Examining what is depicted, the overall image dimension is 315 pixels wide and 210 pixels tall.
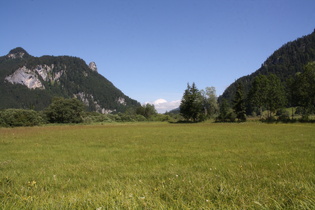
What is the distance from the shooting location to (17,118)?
6309 cm

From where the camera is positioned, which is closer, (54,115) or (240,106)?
(240,106)

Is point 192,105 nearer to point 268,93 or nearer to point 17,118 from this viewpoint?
point 268,93

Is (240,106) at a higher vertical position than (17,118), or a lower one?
higher

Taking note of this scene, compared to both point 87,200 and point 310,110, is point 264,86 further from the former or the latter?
point 87,200

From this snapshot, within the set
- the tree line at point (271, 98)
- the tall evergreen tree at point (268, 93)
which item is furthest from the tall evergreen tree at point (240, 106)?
the tall evergreen tree at point (268, 93)

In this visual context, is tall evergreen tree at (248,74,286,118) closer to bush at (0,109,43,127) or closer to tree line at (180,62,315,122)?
tree line at (180,62,315,122)

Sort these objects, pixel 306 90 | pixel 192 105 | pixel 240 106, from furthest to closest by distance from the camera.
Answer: pixel 192 105
pixel 240 106
pixel 306 90

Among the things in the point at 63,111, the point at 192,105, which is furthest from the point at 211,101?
the point at 63,111

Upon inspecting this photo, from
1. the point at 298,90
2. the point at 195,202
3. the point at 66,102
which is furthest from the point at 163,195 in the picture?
the point at 66,102

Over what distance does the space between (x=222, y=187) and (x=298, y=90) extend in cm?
6638

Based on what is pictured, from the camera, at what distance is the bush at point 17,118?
61.6 m

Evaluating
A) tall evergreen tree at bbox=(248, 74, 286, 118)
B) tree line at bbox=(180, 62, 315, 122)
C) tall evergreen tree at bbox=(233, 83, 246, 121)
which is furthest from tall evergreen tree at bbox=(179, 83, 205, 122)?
tall evergreen tree at bbox=(248, 74, 286, 118)

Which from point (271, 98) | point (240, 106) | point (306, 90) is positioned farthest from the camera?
point (240, 106)

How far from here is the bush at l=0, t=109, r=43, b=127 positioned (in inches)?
2426
